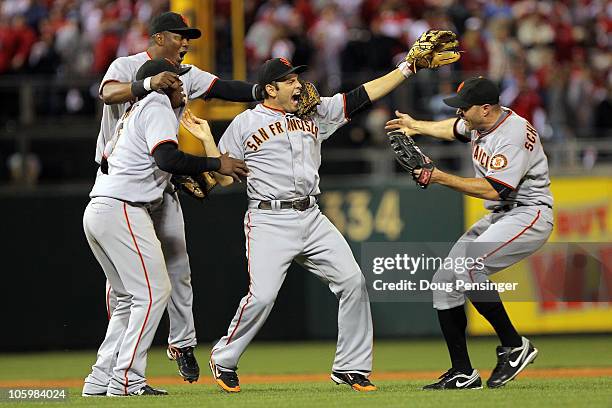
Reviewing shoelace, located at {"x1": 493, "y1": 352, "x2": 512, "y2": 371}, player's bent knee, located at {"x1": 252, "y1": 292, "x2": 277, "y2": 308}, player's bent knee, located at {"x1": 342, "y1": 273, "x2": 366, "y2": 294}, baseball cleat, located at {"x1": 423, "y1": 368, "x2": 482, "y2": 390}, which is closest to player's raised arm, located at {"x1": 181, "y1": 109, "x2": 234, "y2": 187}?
player's bent knee, located at {"x1": 252, "y1": 292, "x2": 277, "y2": 308}

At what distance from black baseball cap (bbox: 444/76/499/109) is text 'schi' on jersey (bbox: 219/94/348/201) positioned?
0.96 m

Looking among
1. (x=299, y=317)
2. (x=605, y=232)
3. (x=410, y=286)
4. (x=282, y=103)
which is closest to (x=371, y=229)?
(x=299, y=317)

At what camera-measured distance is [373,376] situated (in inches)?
371

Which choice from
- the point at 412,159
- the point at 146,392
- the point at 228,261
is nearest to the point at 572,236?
the point at 228,261

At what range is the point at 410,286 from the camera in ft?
27.4

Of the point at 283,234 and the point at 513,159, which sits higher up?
the point at 513,159

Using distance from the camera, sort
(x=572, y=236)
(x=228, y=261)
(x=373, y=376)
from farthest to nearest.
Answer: (x=228, y=261)
(x=572, y=236)
(x=373, y=376)

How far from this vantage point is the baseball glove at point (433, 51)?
304 inches

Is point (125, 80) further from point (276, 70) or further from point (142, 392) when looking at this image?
point (142, 392)

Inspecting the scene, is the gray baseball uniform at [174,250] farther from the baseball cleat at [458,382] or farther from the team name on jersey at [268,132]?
the baseball cleat at [458,382]

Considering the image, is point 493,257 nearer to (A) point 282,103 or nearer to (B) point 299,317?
(A) point 282,103

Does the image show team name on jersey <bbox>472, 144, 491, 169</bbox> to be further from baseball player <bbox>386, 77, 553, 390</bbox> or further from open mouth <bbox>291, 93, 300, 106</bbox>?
open mouth <bbox>291, 93, 300, 106</bbox>

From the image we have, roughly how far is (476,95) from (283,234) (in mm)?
1515

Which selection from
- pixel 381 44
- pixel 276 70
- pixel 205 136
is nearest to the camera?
pixel 276 70
